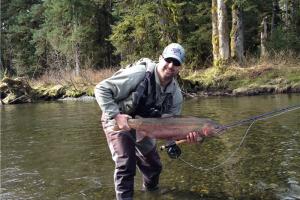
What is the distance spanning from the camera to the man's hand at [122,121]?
530 centimetres

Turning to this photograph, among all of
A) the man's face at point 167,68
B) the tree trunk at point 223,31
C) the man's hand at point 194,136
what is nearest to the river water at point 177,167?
the man's hand at point 194,136

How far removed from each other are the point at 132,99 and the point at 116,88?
0.22 metres

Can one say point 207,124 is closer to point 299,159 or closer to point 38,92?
point 299,159

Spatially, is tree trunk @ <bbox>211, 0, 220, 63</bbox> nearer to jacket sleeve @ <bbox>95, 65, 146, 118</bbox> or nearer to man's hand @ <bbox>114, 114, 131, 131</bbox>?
jacket sleeve @ <bbox>95, 65, 146, 118</bbox>

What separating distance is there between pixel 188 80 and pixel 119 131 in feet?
61.8

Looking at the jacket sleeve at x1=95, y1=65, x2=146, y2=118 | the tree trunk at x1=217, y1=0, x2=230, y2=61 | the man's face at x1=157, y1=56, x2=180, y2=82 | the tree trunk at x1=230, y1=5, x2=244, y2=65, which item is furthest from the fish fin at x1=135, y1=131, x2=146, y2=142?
the tree trunk at x1=230, y1=5, x2=244, y2=65

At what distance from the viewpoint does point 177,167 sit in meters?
7.68

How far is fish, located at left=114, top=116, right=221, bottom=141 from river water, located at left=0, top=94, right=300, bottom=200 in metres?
1.03

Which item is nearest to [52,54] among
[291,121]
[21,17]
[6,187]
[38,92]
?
[21,17]

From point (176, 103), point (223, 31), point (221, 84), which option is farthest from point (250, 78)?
point (176, 103)

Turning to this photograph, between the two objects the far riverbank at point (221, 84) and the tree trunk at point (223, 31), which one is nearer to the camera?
the far riverbank at point (221, 84)

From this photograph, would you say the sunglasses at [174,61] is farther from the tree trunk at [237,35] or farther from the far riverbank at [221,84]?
Answer: the tree trunk at [237,35]

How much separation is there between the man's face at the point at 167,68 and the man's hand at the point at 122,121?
23.8 inches

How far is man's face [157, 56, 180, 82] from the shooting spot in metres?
5.36
